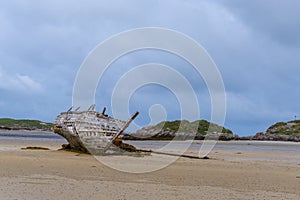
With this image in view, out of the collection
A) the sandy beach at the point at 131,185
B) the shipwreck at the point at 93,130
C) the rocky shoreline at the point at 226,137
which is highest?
the rocky shoreline at the point at 226,137

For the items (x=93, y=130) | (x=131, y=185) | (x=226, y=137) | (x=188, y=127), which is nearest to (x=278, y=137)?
(x=226, y=137)

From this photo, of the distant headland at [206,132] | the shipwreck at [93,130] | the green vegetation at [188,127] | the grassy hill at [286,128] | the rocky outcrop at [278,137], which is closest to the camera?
the shipwreck at [93,130]

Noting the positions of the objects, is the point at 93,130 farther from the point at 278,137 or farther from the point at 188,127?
the point at 188,127

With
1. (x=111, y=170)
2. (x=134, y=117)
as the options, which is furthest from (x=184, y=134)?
(x=111, y=170)

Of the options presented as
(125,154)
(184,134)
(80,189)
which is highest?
(184,134)

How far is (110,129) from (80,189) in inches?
581

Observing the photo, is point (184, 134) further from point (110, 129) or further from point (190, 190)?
point (190, 190)

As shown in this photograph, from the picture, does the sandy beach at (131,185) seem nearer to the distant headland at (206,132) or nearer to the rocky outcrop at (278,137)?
the distant headland at (206,132)

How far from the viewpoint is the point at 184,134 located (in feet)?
340

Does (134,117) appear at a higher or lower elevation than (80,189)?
higher

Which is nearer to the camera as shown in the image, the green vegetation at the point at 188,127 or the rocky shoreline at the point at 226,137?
the rocky shoreline at the point at 226,137

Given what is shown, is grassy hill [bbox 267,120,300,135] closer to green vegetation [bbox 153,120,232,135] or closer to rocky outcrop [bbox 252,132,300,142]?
rocky outcrop [bbox 252,132,300,142]

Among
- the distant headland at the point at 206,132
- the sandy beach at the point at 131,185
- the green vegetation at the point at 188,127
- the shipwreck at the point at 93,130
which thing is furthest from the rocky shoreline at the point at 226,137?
the sandy beach at the point at 131,185

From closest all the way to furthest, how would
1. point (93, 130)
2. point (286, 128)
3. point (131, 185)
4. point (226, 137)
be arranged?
point (131, 185) → point (93, 130) → point (226, 137) → point (286, 128)
